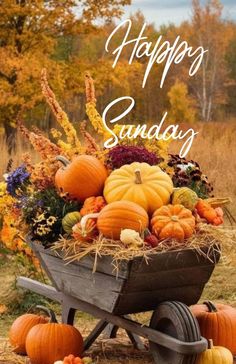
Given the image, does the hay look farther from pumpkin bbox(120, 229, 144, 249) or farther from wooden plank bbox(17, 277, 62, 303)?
wooden plank bbox(17, 277, 62, 303)

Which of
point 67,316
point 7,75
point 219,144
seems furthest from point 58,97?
point 67,316

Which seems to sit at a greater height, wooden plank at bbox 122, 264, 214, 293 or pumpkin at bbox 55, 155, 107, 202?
pumpkin at bbox 55, 155, 107, 202

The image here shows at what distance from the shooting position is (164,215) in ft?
11.8

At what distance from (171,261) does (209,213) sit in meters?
0.40

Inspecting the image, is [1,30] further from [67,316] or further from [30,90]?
[67,316]

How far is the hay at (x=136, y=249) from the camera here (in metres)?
3.40

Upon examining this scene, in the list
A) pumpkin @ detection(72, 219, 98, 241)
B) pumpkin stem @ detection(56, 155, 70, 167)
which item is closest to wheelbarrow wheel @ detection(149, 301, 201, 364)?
pumpkin @ detection(72, 219, 98, 241)

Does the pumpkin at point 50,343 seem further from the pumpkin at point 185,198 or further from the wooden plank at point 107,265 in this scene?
the pumpkin at point 185,198

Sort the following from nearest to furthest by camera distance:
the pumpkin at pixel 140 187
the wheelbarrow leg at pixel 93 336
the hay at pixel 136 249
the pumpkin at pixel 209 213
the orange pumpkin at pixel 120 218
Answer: the hay at pixel 136 249 → the orange pumpkin at pixel 120 218 → the pumpkin at pixel 140 187 → the pumpkin at pixel 209 213 → the wheelbarrow leg at pixel 93 336

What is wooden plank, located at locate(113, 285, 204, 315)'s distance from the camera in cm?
358

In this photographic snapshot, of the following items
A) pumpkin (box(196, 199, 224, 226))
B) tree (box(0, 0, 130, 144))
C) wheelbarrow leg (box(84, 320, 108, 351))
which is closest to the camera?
pumpkin (box(196, 199, 224, 226))

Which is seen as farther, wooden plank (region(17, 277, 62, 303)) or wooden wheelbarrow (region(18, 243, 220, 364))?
wooden plank (region(17, 277, 62, 303))

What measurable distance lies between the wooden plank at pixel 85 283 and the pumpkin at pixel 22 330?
0.27 meters

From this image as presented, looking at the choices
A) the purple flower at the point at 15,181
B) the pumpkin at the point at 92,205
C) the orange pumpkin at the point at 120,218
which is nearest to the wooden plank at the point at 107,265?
the orange pumpkin at the point at 120,218
